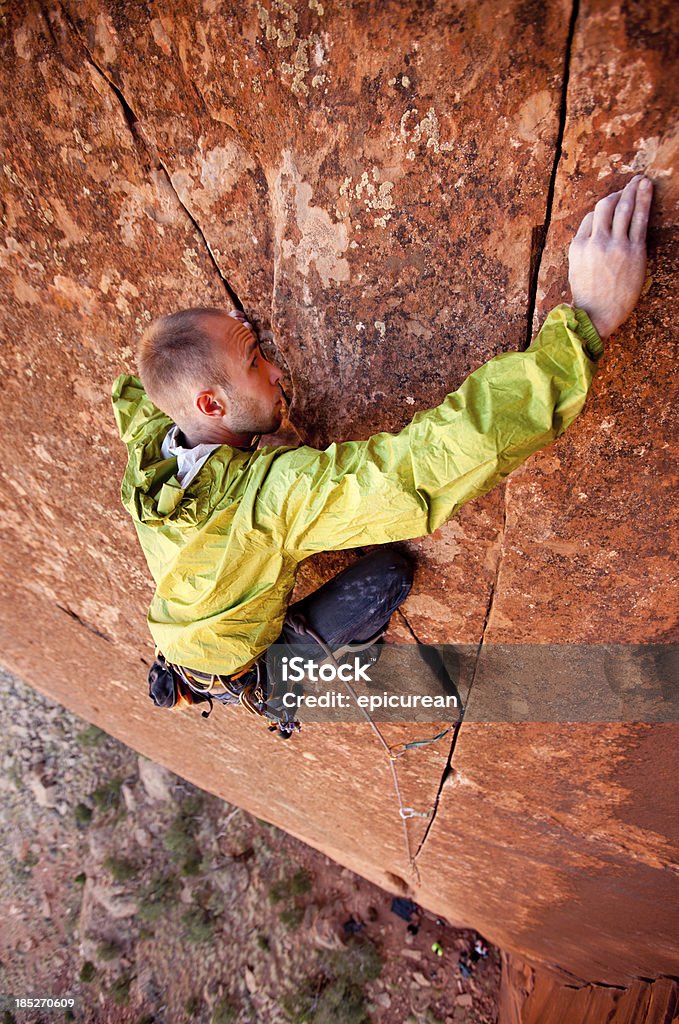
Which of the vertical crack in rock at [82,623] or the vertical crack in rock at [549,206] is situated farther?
the vertical crack in rock at [82,623]

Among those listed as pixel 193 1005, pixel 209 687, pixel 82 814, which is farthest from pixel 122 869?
pixel 209 687

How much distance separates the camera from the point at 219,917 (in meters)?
6.63

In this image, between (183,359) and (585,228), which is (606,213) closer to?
(585,228)

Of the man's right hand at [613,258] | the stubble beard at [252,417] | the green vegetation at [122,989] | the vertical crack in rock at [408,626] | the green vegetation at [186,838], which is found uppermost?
the man's right hand at [613,258]

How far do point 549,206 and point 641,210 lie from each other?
0.23 metres

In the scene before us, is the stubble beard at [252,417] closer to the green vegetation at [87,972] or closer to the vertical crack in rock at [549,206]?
the vertical crack in rock at [549,206]

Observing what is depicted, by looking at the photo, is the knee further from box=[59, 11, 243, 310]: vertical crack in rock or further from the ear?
box=[59, 11, 243, 310]: vertical crack in rock

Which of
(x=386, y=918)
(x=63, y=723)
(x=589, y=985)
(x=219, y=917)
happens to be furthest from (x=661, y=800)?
(x=63, y=723)

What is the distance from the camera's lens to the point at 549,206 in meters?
1.47

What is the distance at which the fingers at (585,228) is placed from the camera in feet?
4.47

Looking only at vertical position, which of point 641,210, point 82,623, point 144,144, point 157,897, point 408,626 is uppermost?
point 144,144

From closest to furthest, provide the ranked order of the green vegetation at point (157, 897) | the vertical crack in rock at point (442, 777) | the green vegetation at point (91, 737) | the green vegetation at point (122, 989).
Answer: the vertical crack in rock at point (442, 777) → the green vegetation at point (122, 989) → the green vegetation at point (157, 897) → the green vegetation at point (91, 737)

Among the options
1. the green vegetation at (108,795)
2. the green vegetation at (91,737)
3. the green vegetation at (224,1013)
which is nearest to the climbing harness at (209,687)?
the green vegetation at (224,1013)

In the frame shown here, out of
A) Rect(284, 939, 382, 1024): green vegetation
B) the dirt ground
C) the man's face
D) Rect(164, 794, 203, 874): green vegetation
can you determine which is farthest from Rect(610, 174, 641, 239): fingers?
Rect(164, 794, 203, 874): green vegetation
